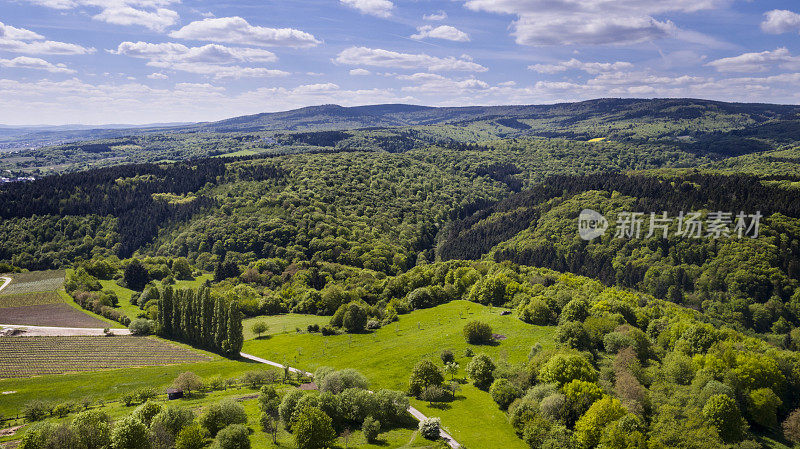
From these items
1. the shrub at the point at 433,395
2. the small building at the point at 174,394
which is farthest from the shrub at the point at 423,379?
the small building at the point at 174,394

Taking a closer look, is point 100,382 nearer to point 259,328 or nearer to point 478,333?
point 259,328

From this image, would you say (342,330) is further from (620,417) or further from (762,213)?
(762,213)

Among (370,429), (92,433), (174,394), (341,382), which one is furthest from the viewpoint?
(174,394)

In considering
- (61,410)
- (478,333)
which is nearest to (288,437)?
(61,410)

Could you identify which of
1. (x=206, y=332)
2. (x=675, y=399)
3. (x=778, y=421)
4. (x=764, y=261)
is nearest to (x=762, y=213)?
(x=764, y=261)

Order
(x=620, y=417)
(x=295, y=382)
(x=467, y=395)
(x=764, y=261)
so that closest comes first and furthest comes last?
1. (x=620, y=417)
2. (x=467, y=395)
3. (x=295, y=382)
4. (x=764, y=261)

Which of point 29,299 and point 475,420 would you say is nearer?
point 475,420
